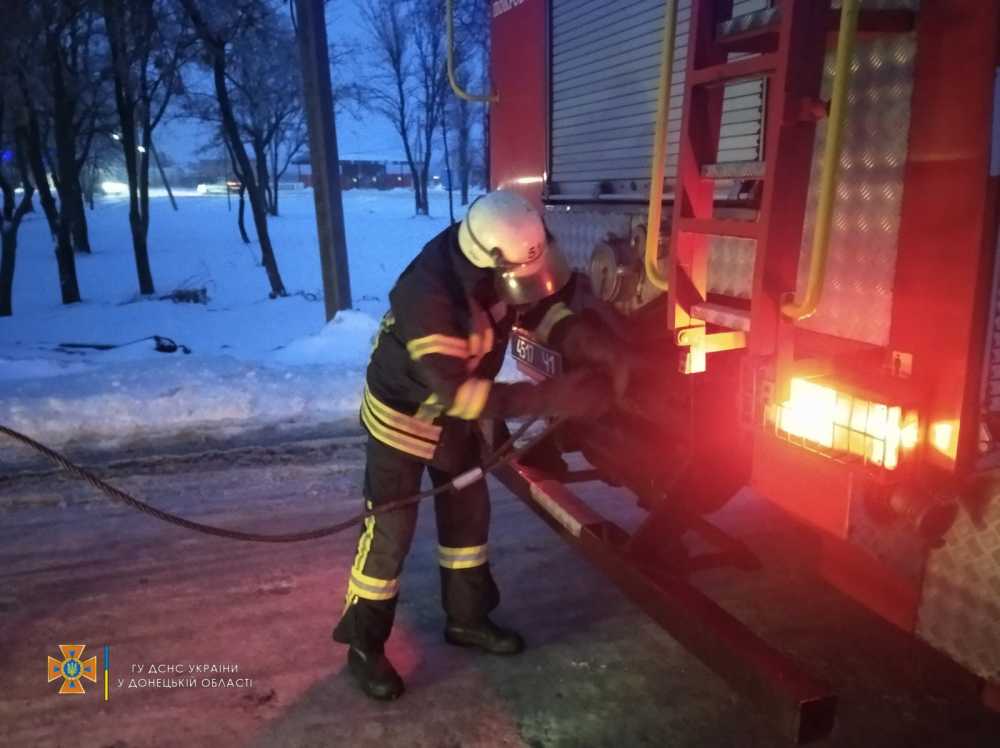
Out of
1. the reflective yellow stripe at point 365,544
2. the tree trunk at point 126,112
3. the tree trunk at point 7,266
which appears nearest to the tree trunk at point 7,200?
the tree trunk at point 7,266

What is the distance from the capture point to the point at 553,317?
9.76 feet

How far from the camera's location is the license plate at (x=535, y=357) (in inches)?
133

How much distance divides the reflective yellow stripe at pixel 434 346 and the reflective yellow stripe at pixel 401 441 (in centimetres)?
38

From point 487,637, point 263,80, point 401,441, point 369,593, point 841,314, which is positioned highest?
point 263,80

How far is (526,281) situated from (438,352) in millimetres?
363

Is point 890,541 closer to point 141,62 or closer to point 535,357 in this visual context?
point 535,357

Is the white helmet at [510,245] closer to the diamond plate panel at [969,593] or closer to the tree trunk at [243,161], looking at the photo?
the diamond plate panel at [969,593]

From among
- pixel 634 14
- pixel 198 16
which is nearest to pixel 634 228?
pixel 634 14

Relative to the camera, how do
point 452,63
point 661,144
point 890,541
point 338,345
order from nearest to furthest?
point 890,541 < point 661,144 < point 452,63 < point 338,345

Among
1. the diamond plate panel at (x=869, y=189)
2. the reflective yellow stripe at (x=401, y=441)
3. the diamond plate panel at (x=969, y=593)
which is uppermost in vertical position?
the diamond plate panel at (x=869, y=189)

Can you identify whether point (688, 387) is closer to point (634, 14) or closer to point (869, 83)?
point (869, 83)

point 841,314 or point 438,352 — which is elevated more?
point 841,314

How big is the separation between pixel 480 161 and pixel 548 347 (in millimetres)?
39601

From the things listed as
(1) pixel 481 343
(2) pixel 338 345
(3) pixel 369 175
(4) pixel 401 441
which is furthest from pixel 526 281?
(3) pixel 369 175
